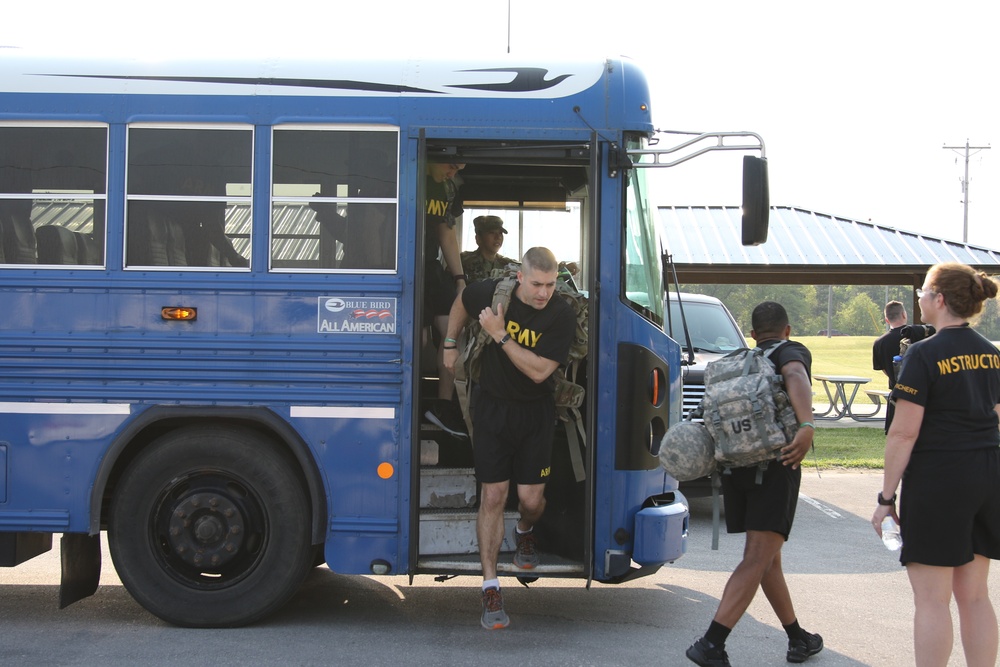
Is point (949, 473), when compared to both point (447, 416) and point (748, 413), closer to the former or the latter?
point (748, 413)

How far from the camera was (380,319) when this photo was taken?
541cm

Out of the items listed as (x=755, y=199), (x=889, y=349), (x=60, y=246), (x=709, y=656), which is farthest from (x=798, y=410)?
(x=889, y=349)

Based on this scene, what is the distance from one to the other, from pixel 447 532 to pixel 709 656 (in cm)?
157

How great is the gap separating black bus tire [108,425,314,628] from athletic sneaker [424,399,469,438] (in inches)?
35.7

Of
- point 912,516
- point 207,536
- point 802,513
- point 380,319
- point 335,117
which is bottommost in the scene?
point 802,513

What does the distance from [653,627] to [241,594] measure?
230 centimetres

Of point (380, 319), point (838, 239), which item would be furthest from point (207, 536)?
point (838, 239)

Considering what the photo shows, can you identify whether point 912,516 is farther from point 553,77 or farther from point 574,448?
point 553,77

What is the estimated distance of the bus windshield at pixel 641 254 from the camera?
18.1ft

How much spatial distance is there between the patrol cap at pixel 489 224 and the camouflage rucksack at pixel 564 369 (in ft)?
3.62

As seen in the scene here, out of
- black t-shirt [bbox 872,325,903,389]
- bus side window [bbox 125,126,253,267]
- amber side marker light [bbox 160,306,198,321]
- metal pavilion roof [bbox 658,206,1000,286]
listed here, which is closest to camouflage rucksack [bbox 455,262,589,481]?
bus side window [bbox 125,126,253,267]

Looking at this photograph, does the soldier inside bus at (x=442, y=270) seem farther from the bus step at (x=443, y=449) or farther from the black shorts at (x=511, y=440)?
the black shorts at (x=511, y=440)

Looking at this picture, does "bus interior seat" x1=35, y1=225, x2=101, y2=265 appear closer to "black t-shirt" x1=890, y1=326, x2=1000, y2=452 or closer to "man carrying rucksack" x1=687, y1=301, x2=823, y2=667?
"man carrying rucksack" x1=687, y1=301, x2=823, y2=667

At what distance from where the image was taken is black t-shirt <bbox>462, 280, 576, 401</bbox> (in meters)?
5.41
